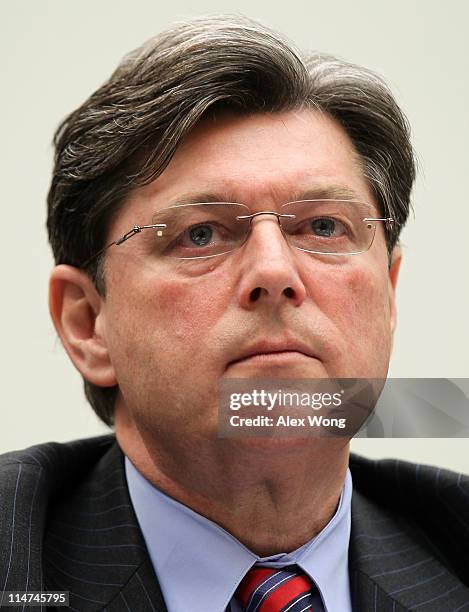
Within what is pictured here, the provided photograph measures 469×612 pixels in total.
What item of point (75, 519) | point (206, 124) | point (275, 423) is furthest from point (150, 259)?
point (75, 519)

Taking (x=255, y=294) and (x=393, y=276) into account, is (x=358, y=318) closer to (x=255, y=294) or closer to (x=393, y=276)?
(x=255, y=294)

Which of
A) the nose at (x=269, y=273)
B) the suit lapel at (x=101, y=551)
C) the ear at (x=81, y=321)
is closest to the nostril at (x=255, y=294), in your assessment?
the nose at (x=269, y=273)

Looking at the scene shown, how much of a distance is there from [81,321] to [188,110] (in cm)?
57

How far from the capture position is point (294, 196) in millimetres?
1856

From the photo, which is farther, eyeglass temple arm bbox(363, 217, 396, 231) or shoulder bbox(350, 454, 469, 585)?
shoulder bbox(350, 454, 469, 585)

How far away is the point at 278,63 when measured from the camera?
1.98 m

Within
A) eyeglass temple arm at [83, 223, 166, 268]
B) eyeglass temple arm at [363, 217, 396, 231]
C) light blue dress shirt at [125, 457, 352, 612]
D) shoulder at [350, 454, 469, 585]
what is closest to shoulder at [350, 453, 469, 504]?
shoulder at [350, 454, 469, 585]

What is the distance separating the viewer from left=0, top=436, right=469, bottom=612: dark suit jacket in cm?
180

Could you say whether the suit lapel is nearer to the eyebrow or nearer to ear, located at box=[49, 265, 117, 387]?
ear, located at box=[49, 265, 117, 387]

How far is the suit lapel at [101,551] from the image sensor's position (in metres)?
1.80

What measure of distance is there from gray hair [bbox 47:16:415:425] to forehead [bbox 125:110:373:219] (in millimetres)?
26

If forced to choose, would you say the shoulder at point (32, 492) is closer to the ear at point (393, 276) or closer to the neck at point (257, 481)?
the neck at point (257, 481)

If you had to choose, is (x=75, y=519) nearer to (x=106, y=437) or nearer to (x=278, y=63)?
(x=106, y=437)

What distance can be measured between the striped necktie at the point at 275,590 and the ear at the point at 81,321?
1.79 feet
